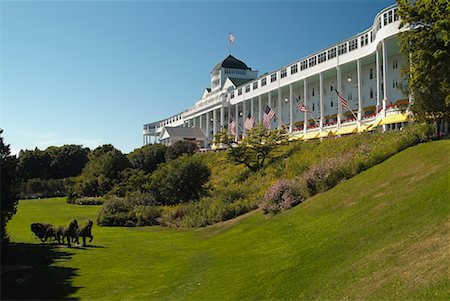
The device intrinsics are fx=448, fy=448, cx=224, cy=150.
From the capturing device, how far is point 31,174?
93.4 metres

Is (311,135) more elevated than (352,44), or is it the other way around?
(352,44)

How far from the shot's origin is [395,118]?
126ft

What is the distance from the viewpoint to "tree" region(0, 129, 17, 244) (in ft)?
70.7

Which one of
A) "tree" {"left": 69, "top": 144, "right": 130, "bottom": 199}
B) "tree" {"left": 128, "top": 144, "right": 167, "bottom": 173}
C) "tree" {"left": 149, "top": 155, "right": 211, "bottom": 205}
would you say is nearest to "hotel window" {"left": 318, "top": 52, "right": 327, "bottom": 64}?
"tree" {"left": 149, "top": 155, "right": 211, "bottom": 205}

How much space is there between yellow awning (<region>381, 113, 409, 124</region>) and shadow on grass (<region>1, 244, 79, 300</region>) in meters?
27.7

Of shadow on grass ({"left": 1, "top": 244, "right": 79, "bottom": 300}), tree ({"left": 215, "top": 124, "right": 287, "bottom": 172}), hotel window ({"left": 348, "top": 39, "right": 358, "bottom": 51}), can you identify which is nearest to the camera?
shadow on grass ({"left": 1, "top": 244, "right": 79, "bottom": 300})

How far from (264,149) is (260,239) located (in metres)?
28.4

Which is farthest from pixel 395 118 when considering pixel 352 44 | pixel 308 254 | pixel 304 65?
pixel 304 65

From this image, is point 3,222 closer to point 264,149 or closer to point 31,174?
point 264,149

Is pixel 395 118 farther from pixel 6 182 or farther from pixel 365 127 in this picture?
pixel 6 182

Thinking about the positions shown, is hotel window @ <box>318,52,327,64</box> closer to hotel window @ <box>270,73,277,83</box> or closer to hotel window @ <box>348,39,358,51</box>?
hotel window @ <box>348,39,358,51</box>

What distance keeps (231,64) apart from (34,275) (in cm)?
9682

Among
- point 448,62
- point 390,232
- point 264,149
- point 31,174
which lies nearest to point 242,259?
point 390,232

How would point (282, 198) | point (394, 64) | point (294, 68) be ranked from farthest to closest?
point (294, 68)
point (394, 64)
point (282, 198)
